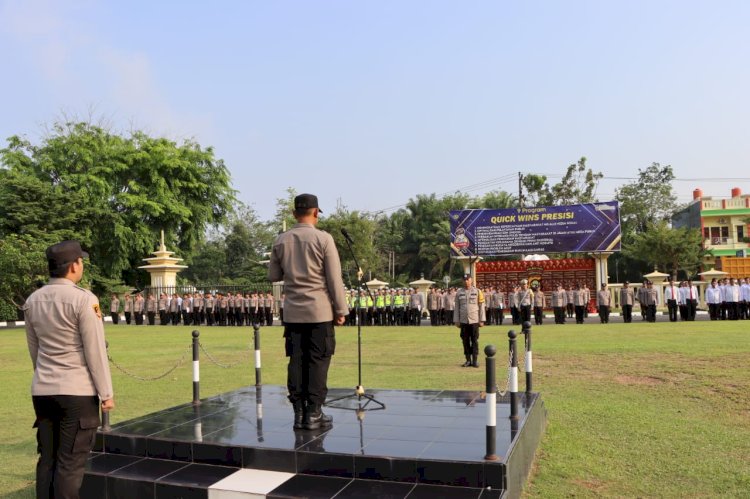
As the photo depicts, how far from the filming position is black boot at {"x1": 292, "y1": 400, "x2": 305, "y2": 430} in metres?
5.69

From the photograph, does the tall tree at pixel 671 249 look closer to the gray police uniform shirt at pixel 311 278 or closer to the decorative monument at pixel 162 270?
the decorative monument at pixel 162 270

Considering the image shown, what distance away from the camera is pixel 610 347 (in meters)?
13.5

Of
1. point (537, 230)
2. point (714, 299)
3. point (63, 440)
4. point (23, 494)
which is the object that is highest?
point (537, 230)

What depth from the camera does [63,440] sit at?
3.81 m

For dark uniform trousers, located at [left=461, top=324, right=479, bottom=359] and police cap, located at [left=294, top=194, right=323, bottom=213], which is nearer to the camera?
police cap, located at [left=294, top=194, right=323, bottom=213]

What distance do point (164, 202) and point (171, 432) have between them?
34.6 metres

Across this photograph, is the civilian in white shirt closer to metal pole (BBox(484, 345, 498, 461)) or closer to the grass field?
the grass field

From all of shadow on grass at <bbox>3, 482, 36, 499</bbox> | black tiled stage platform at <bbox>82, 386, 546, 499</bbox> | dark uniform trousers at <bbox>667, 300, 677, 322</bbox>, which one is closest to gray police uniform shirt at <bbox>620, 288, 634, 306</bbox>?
dark uniform trousers at <bbox>667, 300, 677, 322</bbox>

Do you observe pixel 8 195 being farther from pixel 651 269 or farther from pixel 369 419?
pixel 651 269

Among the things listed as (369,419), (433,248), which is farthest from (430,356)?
(433,248)

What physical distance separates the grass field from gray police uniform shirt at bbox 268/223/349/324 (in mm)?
2284

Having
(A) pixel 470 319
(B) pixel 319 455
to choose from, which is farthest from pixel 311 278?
(A) pixel 470 319

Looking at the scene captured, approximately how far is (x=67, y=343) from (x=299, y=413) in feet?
8.03

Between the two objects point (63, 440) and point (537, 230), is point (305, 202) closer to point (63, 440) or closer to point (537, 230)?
point (63, 440)
